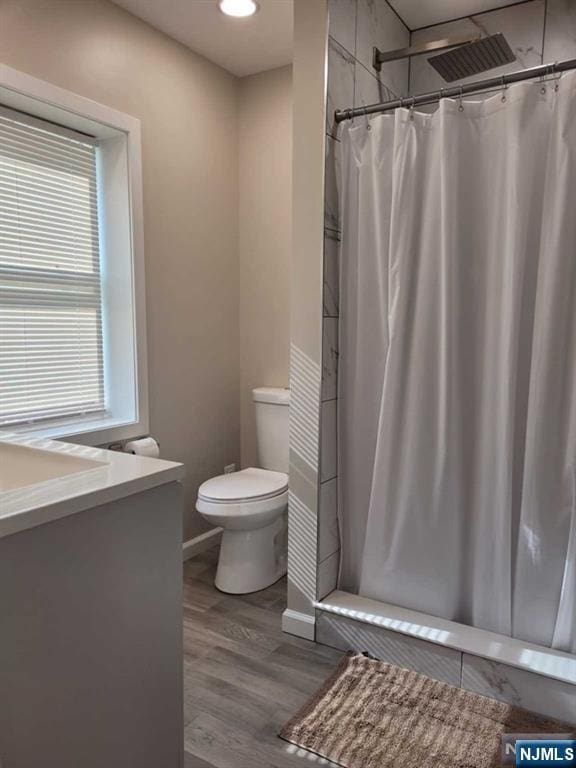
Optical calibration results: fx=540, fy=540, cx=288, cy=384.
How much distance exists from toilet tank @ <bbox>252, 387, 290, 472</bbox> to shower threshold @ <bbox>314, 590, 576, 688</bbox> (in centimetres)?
82

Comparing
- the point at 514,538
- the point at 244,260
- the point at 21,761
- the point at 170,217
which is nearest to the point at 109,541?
the point at 21,761

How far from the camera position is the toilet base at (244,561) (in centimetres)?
249

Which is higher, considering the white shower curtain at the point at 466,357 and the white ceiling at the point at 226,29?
the white ceiling at the point at 226,29

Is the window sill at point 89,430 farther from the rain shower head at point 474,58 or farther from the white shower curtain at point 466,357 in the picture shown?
the rain shower head at point 474,58

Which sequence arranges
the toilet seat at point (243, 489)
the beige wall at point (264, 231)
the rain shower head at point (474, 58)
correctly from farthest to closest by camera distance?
the beige wall at point (264, 231) → the toilet seat at point (243, 489) → the rain shower head at point (474, 58)

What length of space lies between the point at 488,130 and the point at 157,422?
186 centimetres

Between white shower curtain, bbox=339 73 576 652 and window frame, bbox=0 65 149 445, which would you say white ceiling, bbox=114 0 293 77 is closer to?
window frame, bbox=0 65 149 445

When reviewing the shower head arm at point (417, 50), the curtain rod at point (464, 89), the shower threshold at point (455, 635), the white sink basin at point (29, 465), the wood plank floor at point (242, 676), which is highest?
the shower head arm at point (417, 50)

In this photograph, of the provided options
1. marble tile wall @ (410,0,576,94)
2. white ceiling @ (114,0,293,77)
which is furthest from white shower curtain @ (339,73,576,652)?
white ceiling @ (114,0,293,77)

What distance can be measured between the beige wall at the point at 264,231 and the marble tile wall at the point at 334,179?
72 cm

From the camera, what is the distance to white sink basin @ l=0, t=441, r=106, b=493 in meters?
1.31

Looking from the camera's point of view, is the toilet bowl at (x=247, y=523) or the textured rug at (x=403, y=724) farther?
the toilet bowl at (x=247, y=523)

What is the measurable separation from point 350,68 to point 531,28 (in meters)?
0.82

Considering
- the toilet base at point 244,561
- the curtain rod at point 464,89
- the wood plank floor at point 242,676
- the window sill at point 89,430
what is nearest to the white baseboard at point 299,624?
the wood plank floor at point 242,676
